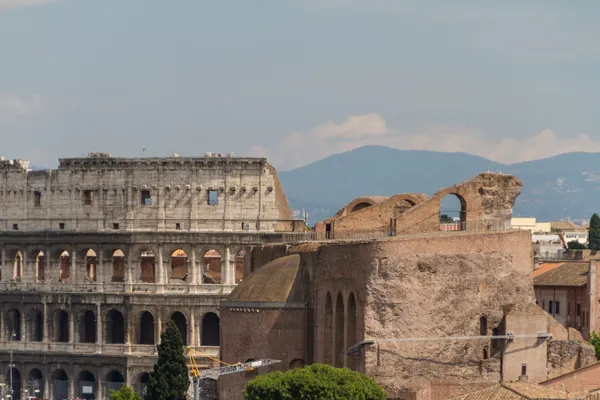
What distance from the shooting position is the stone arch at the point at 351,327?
73.6m

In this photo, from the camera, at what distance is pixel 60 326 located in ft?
409

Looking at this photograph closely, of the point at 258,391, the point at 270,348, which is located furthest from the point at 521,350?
the point at 270,348

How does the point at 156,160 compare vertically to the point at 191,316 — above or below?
above

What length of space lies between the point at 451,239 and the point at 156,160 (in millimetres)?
52392

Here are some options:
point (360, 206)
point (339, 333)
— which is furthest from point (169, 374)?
point (339, 333)

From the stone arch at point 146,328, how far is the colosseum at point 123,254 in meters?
0.10

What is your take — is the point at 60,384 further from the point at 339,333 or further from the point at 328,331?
the point at 339,333

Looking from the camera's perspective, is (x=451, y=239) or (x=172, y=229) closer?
(x=451, y=239)

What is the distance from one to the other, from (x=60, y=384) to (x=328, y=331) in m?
47.9

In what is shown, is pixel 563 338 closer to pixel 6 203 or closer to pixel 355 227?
pixel 355 227

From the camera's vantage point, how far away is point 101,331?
121562mm

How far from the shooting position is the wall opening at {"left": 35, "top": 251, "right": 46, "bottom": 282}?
415 feet

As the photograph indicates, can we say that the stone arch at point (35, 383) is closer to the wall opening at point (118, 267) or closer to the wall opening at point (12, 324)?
the wall opening at point (12, 324)

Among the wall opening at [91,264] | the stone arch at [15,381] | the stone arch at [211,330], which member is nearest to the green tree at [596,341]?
the stone arch at [211,330]
